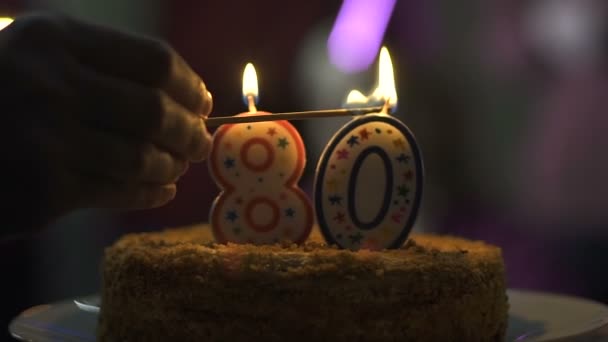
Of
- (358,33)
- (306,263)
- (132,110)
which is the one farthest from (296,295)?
(358,33)

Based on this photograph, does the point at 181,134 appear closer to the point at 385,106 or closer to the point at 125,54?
the point at 125,54

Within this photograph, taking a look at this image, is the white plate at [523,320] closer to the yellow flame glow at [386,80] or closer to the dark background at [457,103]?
the yellow flame glow at [386,80]

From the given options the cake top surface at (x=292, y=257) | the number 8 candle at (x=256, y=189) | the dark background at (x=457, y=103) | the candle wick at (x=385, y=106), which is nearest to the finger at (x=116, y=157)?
the cake top surface at (x=292, y=257)

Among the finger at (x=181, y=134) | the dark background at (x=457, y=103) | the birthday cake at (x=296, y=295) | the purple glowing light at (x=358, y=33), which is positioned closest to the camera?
the finger at (x=181, y=134)

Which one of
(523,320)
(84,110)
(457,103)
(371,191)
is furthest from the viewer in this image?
(457,103)

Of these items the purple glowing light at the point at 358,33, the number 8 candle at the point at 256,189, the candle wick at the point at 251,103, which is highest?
the purple glowing light at the point at 358,33

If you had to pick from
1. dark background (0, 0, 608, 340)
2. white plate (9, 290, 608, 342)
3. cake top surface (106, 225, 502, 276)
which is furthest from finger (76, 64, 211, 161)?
dark background (0, 0, 608, 340)
